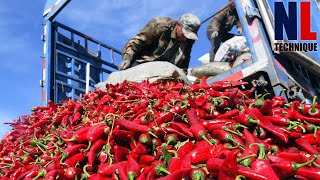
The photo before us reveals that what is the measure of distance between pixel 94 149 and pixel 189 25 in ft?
9.53

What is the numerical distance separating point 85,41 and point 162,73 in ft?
7.38

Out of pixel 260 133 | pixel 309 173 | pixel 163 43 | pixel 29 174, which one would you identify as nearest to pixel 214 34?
pixel 163 43

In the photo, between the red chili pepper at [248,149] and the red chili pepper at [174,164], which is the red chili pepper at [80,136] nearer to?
the red chili pepper at [174,164]

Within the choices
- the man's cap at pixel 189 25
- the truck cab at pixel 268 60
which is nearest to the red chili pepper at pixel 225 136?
the truck cab at pixel 268 60

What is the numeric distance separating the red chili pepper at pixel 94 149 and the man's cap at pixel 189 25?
9.06 feet

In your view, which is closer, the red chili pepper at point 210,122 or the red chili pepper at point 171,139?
the red chili pepper at point 171,139

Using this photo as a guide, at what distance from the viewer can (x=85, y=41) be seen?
19.4 feet

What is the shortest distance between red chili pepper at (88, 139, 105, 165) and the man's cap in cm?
276

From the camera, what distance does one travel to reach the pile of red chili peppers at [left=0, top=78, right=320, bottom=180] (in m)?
1.74

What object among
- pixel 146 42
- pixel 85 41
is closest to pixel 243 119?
pixel 146 42

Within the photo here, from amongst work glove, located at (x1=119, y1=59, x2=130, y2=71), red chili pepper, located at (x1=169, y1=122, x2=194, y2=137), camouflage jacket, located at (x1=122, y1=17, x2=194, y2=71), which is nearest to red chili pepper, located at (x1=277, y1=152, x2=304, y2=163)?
red chili pepper, located at (x1=169, y1=122, x2=194, y2=137)

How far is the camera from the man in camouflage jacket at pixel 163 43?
4.92 m

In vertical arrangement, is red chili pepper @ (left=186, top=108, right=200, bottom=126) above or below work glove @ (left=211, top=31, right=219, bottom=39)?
below

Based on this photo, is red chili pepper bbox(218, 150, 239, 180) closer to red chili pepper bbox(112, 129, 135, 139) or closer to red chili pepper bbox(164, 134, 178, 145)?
red chili pepper bbox(164, 134, 178, 145)
